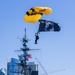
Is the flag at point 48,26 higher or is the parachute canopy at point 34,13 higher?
the parachute canopy at point 34,13

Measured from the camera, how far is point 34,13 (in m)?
58.2

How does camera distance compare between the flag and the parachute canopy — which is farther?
the flag

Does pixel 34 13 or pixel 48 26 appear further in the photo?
pixel 48 26

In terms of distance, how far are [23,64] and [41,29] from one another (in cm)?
2472

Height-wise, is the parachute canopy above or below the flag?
above

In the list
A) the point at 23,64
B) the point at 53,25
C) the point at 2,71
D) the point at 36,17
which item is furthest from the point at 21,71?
the point at 2,71

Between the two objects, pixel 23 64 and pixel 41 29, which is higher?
pixel 41 29

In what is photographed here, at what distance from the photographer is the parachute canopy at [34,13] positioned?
5766 cm

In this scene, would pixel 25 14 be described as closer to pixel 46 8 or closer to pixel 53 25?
pixel 46 8

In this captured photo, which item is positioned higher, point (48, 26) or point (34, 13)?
point (34, 13)

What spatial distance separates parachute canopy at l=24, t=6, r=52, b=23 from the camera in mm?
57656

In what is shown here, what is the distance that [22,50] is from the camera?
86.2 meters

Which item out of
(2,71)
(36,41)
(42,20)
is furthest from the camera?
(2,71)

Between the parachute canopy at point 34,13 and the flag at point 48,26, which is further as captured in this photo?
the flag at point 48,26
